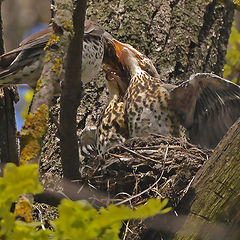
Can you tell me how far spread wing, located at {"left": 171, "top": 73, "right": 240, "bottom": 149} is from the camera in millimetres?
3602

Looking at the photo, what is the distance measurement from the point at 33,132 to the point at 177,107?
2.06 m

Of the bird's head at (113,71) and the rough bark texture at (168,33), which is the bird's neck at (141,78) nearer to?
the bird's head at (113,71)

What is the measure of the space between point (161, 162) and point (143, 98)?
0.77 m

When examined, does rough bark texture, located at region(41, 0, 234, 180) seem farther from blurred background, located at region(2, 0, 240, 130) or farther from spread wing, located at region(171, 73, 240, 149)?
blurred background, located at region(2, 0, 240, 130)

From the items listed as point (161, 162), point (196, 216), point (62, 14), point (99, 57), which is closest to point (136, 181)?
point (161, 162)

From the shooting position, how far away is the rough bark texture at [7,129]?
234 cm

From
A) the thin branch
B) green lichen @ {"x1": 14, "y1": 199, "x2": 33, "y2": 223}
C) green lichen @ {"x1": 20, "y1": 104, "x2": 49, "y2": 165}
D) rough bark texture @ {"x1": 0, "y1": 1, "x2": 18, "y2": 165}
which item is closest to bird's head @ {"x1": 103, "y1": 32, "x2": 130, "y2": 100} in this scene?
rough bark texture @ {"x1": 0, "y1": 1, "x2": 18, "y2": 165}

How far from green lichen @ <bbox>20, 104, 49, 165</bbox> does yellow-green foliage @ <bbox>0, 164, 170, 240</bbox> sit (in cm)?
45

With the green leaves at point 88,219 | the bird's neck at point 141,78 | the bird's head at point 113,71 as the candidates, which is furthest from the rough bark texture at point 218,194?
the bird's head at point 113,71

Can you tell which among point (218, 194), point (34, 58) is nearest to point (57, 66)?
point (218, 194)

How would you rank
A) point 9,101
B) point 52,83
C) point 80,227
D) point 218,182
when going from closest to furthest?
point 80,227 < point 52,83 < point 218,182 < point 9,101

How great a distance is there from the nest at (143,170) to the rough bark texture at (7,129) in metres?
0.61

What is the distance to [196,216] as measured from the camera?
250cm

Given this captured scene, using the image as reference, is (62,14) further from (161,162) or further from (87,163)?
(87,163)
